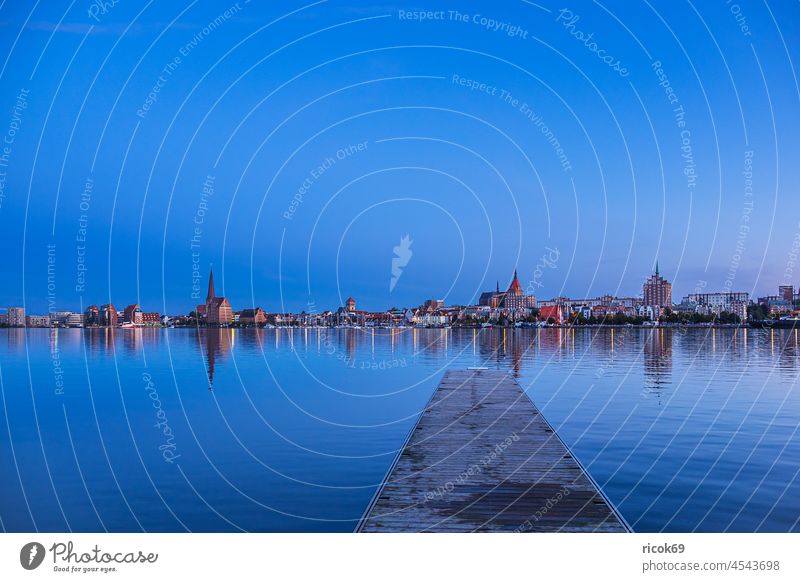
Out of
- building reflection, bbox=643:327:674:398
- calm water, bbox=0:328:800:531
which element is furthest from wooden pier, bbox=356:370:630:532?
building reflection, bbox=643:327:674:398

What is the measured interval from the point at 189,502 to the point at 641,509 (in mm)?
10672

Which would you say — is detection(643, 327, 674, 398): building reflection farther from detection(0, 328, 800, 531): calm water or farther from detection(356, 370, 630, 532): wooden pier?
detection(356, 370, 630, 532): wooden pier

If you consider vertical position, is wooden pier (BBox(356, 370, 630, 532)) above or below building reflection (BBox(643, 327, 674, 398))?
above

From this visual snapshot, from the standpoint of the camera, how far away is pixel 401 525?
11.3 metres

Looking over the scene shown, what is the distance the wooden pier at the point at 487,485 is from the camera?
11.4 metres

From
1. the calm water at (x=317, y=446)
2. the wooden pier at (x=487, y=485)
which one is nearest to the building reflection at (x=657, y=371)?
the calm water at (x=317, y=446)

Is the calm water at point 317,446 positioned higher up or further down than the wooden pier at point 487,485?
further down

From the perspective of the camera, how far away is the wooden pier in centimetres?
1139

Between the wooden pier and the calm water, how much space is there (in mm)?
1618

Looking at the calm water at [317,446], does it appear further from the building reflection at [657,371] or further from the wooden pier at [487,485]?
the wooden pier at [487,485]

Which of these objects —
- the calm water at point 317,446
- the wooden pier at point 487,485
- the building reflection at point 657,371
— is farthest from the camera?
the building reflection at point 657,371

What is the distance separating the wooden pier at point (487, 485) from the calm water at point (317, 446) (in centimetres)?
162

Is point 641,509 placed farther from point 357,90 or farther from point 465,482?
point 357,90
